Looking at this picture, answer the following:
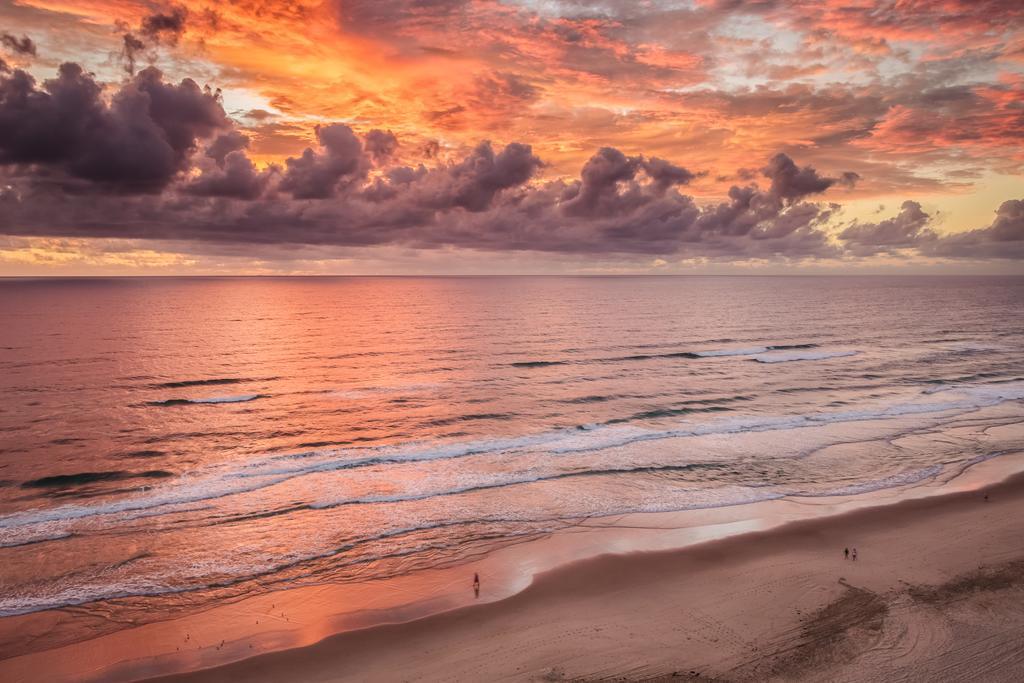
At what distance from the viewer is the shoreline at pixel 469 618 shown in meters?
16.0

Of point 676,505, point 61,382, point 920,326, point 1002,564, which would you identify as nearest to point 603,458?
point 676,505

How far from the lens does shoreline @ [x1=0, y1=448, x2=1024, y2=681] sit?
52.4 ft

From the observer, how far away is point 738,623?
17.4m

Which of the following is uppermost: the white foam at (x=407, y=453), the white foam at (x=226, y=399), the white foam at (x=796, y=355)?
the white foam at (x=796, y=355)

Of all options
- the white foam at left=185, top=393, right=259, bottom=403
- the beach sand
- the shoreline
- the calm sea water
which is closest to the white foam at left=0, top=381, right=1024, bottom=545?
the calm sea water

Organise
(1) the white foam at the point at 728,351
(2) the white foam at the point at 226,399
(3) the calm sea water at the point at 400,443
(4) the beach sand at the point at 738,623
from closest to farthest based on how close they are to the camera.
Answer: (4) the beach sand at the point at 738,623
(3) the calm sea water at the point at 400,443
(2) the white foam at the point at 226,399
(1) the white foam at the point at 728,351

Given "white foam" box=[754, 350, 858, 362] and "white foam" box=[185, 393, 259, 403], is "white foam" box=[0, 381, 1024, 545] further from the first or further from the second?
"white foam" box=[754, 350, 858, 362]

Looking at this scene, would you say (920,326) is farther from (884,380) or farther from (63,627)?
(63,627)

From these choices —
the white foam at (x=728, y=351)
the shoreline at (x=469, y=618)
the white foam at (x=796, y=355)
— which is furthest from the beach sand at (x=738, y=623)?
the white foam at (x=728, y=351)

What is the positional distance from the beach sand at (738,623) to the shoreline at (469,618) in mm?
67

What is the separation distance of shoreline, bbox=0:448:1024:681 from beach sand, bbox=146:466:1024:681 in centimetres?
7

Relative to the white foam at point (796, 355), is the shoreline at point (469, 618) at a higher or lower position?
lower

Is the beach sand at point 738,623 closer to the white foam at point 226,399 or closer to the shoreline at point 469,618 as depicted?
the shoreline at point 469,618

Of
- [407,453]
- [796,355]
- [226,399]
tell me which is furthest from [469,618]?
[796,355]
